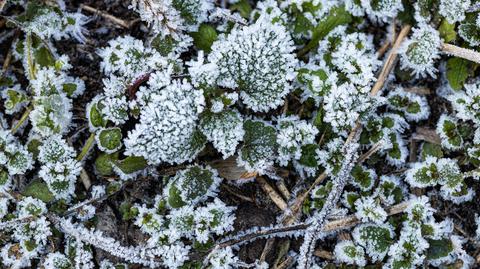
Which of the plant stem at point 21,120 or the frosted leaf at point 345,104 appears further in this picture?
the plant stem at point 21,120

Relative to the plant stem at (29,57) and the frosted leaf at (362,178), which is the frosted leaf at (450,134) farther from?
the plant stem at (29,57)

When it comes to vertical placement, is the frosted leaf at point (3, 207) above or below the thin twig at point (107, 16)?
below

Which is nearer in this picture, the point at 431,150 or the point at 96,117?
the point at 96,117

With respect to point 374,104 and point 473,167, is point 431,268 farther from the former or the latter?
point 374,104

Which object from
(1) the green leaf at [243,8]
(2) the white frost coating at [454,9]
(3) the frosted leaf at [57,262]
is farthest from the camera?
(1) the green leaf at [243,8]

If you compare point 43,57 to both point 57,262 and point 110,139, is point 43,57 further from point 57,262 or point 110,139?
point 57,262

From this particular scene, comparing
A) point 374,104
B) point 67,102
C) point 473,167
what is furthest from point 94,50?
point 473,167

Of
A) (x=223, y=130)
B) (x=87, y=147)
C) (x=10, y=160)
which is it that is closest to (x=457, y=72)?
(x=223, y=130)

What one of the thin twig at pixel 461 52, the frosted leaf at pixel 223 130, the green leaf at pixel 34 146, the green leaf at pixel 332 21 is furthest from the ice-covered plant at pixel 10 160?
the thin twig at pixel 461 52
